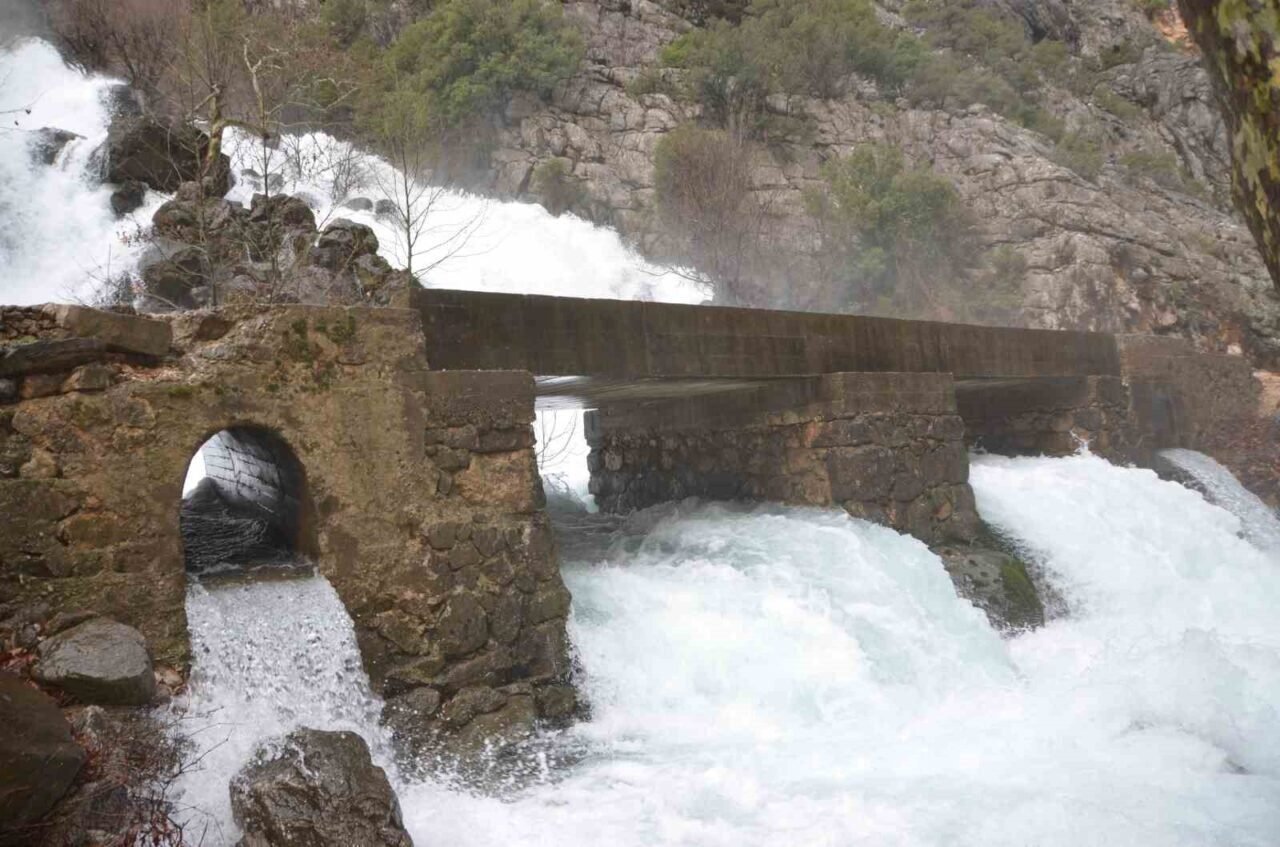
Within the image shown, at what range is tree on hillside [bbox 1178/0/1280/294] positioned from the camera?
1810 millimetres

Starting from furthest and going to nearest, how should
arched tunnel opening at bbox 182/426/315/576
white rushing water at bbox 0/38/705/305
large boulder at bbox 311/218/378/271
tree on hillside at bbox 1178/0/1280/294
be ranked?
white rushing water at bbox 0/38/705/305
large boulder at bbox 311/218/378/271
arched tunnel opening at bbox 182/426/315/576
tree on hillside at bbox 1178/0/1280/294

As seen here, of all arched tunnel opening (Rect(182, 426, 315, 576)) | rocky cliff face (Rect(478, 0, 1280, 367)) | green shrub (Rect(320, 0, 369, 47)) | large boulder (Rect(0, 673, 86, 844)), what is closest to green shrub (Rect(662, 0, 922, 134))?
rocky cliff face (Rect(478, 0, 1280, 367))

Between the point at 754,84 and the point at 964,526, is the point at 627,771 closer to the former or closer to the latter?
the point at 964,526

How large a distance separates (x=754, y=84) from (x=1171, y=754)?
80.4 ft

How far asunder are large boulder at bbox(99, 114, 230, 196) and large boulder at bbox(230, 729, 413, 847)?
1274 centimetres

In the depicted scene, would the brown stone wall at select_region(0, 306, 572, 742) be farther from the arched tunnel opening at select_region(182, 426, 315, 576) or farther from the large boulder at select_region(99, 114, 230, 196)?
the large boulder at select_region(99, 114, 230, 196)

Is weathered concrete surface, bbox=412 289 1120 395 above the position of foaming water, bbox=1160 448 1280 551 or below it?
above

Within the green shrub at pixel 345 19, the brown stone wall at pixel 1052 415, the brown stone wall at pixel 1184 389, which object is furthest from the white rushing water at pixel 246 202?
the brown stone wall at pixel 1184 389

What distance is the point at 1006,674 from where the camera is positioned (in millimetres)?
6641

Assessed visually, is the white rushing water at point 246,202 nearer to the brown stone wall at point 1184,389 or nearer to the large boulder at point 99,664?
the large boulder at point 99,664

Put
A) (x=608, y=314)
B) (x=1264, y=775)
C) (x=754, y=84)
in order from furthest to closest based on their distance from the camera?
1. (x=754, y=84)
2. (x=608, y=314)
3. (x=1264, y=775)

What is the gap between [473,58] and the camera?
24922 mm

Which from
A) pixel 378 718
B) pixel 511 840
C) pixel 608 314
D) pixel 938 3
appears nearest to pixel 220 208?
pixel 608 314

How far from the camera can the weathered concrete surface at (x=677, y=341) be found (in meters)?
5.84
